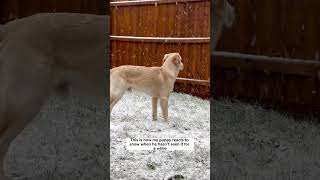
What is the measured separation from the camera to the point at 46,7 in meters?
2.28

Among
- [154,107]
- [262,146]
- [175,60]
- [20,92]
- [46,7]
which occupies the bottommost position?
[262,146]

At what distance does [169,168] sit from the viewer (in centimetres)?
238

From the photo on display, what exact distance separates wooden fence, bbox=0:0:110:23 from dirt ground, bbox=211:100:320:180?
71 cm

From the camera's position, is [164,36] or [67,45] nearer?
[67,45]

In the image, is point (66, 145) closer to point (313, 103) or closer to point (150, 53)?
point (150, 53)

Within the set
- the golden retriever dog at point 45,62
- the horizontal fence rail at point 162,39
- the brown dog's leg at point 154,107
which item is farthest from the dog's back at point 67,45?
the brown dog's leg at point 154,107

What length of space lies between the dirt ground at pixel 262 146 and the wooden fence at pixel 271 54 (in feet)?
0.30

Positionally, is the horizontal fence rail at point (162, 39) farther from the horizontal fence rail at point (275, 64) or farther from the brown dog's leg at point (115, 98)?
the brown dog's leg at point (115, 98)

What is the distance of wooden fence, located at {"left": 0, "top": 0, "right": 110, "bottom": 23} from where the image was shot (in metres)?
2.26

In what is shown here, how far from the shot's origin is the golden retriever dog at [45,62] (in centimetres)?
221

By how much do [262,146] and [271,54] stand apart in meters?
0.42

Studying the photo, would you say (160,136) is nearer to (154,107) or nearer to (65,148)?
(154,107)

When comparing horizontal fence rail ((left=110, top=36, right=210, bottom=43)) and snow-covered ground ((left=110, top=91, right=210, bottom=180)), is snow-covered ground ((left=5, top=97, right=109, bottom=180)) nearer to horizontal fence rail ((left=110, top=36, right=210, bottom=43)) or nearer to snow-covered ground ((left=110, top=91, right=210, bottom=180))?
snow-covered ground ((left=110, top=91, right=210, bottom=180))

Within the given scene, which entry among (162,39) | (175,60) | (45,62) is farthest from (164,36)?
(45,62)
